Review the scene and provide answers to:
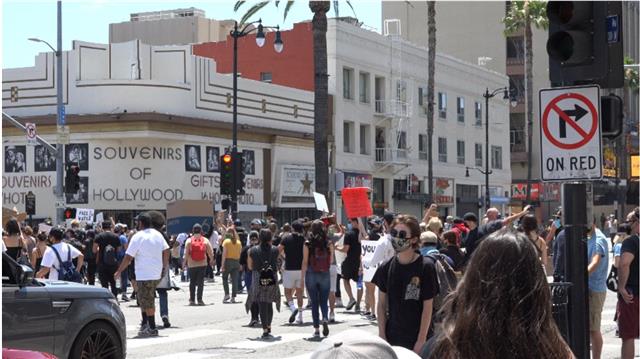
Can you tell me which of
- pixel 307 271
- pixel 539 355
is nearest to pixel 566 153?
pixel 539 355

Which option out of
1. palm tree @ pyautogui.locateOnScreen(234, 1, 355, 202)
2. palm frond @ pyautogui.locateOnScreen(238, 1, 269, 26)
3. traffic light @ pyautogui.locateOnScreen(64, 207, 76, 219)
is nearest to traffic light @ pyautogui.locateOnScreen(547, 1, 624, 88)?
palm tree @ pyautogui.locateOnScreen(234, 1, 355, 202)

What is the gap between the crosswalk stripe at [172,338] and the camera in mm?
14383

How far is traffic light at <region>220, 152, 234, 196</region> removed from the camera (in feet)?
97.8

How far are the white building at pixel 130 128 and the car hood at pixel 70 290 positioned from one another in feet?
94.7

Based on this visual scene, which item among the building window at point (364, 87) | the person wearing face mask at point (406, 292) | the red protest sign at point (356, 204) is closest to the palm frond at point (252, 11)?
the building window at point (364, 87)

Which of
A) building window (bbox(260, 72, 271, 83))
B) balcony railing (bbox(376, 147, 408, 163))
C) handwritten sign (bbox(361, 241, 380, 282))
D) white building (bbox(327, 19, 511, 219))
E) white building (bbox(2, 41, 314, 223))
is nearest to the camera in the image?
handwritten sign (bbox(361, 241, 380, 282))

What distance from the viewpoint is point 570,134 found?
8.04 meters

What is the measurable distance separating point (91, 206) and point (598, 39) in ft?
111

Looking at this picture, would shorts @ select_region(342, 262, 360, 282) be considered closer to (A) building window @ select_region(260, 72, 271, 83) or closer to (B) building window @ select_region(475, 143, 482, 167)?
(A) building window @ select_region(260, 72, 271, 83)

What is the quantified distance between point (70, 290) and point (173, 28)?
169 ft

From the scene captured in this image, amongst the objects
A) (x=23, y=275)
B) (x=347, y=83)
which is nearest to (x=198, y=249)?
(x=23, y=275)

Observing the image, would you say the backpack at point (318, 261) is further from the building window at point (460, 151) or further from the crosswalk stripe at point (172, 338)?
the building window at point (460, 151)

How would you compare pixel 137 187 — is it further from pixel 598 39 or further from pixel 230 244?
pixel 598 39

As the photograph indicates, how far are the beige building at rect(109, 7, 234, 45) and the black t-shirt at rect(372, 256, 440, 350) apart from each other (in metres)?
52.5
